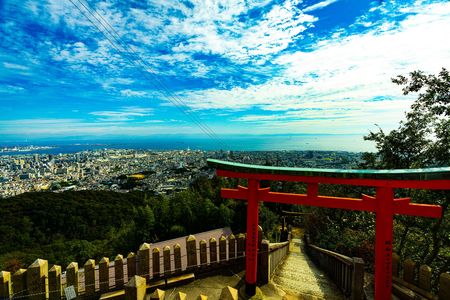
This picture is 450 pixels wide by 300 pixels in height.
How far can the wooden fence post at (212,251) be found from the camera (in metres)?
5.06

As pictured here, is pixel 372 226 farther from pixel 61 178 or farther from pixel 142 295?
pixel 61 178

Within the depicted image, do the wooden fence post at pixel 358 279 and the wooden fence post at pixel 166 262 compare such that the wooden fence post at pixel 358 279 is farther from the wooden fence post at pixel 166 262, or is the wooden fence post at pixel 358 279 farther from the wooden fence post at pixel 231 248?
the wooden fence post at pixel 166 262

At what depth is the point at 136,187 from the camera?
4712 centimetres

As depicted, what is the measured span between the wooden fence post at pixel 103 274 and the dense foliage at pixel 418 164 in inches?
262

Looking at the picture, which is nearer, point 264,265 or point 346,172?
point 346,172

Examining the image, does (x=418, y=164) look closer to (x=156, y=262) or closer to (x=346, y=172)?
(x=346, y=172)

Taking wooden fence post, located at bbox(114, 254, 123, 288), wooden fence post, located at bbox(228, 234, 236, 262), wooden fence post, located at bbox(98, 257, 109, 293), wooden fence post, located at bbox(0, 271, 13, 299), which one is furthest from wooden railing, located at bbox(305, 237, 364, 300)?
wooden fence post, located at bbox(0, 271, 13, 299)

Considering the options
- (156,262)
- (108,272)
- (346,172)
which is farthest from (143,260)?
(346,172)

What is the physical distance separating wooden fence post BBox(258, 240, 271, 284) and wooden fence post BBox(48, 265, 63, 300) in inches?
137

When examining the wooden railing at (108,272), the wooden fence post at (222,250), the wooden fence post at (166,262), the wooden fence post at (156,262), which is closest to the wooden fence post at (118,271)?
the wooden railing at (108,272)

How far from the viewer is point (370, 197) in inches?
150

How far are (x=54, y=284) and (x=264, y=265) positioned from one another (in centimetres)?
360

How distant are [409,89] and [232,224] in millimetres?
7219

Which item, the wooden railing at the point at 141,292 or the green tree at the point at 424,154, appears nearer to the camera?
the wooden railing at the point at 141,292
